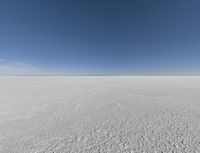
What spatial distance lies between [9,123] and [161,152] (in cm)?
459

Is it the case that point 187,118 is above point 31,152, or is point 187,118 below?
above

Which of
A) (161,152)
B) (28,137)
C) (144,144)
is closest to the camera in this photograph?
(161,152)

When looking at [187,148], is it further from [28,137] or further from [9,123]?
[9,123]

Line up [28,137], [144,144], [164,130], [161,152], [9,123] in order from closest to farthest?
[161,152]
[144,144]
[28,137]
[164,130]
[9,123]

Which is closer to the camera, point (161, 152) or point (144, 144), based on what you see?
point (161, 152)

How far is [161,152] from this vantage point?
83.3 inches

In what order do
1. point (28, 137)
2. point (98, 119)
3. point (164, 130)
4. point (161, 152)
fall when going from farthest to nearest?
1. point (98, 119)
2. point (164, 130)
3. point (28, 137)
4. point (161, 152)

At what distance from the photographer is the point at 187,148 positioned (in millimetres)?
2215

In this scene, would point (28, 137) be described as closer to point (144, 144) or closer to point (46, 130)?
point (46, 130)

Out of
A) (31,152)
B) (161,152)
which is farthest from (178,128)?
(31,152)

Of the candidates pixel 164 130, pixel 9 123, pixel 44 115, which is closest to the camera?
pixel 164 130

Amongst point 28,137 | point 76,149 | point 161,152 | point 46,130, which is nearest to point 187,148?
point 161,152

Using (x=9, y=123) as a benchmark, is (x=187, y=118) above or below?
above

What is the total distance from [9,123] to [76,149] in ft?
9.33
